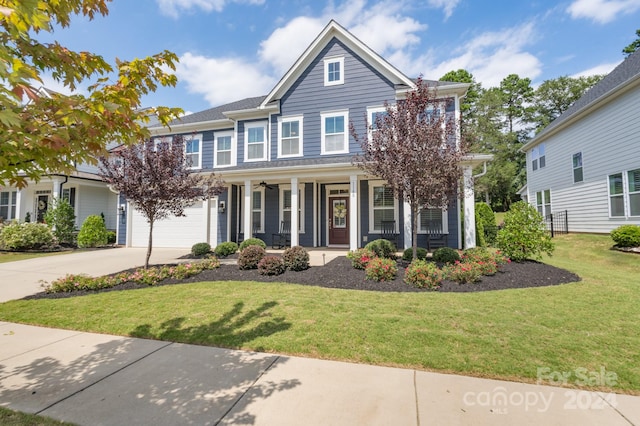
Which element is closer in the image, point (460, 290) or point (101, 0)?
point (101, 0)

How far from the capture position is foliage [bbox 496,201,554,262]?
808 centimetres

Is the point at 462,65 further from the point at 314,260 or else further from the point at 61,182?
the point at 61,182

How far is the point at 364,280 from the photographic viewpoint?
7148 mm

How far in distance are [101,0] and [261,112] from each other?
36.0ft

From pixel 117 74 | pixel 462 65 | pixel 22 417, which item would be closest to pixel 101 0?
pixel 117 74

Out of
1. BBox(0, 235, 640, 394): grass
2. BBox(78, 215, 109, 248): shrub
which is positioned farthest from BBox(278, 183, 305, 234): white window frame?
BBox(78, 215, 109, 248): shrub

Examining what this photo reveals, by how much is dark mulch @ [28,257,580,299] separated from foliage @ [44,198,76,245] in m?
10.7

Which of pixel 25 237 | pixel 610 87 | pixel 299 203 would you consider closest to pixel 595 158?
pixel 610 87

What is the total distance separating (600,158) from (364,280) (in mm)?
13678

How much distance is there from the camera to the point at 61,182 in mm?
16719

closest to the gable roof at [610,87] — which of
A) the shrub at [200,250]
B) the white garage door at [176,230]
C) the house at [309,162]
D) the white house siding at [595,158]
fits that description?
the white house siding at [595,158]

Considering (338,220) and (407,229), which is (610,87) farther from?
(338,220)

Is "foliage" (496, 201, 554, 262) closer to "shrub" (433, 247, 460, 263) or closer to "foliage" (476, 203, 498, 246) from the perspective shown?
"shrub" (433, 247, 460, 263)

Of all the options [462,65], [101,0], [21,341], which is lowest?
[21,341]
